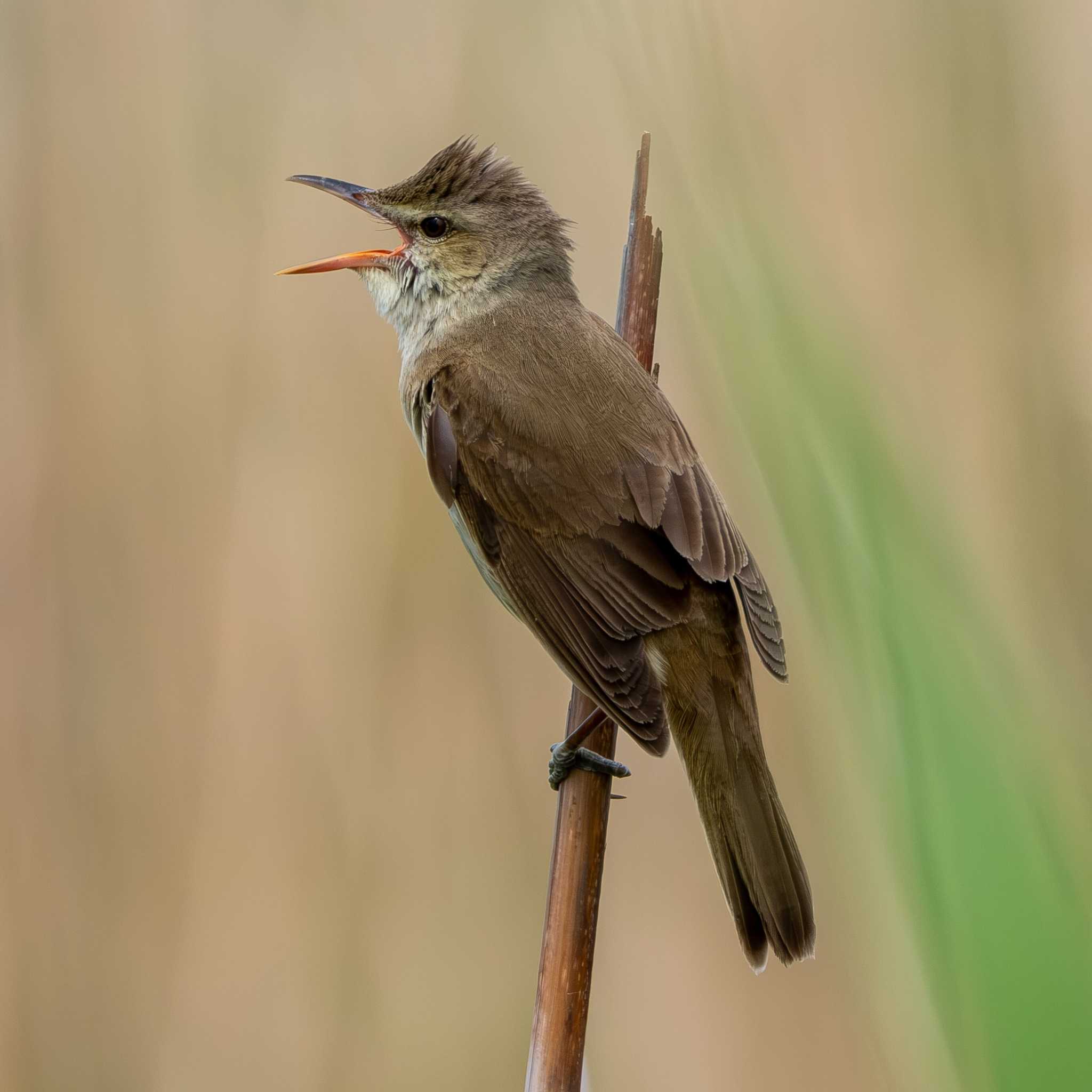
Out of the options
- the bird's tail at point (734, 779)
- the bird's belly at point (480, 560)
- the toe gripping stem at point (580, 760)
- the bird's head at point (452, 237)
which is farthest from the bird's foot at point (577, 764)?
the bird's head at point (452, 237)

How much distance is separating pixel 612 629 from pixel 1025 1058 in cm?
159

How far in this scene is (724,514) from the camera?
243 cm

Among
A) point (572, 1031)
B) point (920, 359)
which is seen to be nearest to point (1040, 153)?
point (920, 359)

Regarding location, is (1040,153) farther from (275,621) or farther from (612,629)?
(275,621)

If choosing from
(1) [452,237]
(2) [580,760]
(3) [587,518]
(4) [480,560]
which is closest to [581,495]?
(3) [587,518]

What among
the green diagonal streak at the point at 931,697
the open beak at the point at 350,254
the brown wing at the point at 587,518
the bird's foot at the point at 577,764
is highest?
the open beak at the point at 350,254

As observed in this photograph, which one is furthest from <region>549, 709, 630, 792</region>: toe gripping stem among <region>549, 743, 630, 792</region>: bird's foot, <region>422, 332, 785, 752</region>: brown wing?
<region>422, 332, 785, 752</region>: brown wing

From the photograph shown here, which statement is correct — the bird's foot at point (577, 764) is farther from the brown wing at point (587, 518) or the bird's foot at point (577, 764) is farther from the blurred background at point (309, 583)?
the blurred background at point (309, 583)

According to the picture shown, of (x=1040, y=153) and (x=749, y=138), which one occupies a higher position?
(x=1040, y=153)

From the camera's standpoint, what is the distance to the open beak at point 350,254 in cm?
249

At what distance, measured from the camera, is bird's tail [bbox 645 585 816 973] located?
1976mm

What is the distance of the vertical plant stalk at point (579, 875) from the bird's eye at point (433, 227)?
1.66 ft

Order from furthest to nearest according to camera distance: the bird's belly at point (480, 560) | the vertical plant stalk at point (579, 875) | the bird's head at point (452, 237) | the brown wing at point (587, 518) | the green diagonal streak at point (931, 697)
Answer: the bird's head at point (452, 237) < the bird's belly at point (480, 560) < the brown wing at point (587, 518) < the vertical plant stalk at point (579, 875) < the green diagonal streak at point (931, 697)

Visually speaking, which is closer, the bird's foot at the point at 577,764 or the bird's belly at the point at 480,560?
the bird's foot at the point at 577,764
